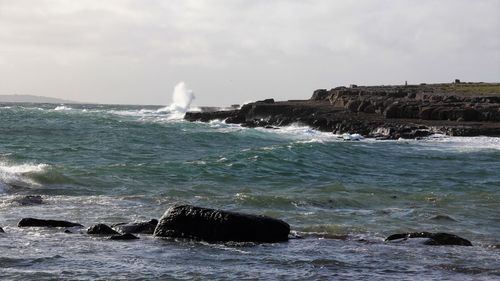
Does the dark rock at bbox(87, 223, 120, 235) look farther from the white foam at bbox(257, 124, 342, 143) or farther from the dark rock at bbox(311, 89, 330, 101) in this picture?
the dark rock at bbox(311, 89, 330, 101)

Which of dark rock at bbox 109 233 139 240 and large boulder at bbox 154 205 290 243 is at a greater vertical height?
large boulder at bbox 154 205 290 243

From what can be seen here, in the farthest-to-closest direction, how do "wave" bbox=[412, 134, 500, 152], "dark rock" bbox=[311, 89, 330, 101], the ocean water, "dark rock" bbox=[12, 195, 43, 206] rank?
"dark rock" bbox=[311, 89, 330, 101] < "wave" bbox=[412, 134, 500, 152] < "dark rock" bbox=[12, 195, 43, 206] < the ocean water

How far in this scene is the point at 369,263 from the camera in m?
10.7

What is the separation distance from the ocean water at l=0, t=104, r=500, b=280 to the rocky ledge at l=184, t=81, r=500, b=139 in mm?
10334

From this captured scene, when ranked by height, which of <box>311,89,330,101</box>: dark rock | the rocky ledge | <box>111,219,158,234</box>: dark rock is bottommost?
<box>111,219,158,234</box>: dark rock

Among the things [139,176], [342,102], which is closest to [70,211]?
[139,176]

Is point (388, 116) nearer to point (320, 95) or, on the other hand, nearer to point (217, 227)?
point (320, 95)

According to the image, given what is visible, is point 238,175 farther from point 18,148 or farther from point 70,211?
point 18,148

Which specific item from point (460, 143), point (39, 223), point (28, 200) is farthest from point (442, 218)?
point (460, 143)

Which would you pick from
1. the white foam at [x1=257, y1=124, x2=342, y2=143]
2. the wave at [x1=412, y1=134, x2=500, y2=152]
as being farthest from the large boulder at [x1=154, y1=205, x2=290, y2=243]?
the white foam at [x1=257, y1=124, x2=342, y2=143]

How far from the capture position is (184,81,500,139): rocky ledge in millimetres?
49656

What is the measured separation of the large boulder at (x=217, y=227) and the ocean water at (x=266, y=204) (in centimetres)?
33

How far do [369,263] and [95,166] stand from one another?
17230 millimetres

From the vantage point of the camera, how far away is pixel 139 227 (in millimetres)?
13281
